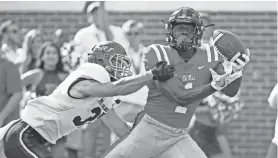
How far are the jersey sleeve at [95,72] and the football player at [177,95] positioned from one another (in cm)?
37

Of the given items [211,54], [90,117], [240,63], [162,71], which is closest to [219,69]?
[211,54]

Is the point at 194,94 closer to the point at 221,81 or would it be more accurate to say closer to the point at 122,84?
the point at 221,81

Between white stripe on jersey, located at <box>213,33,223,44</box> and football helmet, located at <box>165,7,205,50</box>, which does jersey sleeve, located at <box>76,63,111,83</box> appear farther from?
white stripe on jersey, located at <box>213,33,223,44</box>

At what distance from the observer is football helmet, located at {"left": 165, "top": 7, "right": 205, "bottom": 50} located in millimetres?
5574

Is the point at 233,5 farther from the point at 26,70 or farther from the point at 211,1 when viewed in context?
the point at 26,70

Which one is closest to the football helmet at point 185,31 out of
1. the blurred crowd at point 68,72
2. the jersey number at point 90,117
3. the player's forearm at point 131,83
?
the player's forearm at point 131,83

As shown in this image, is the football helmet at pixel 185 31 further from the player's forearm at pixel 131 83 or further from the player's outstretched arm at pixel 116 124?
the player's outstretched arm at pixel 116 124

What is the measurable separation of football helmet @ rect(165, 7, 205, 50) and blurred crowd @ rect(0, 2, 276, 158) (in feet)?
7.54

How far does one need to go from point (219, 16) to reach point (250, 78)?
1.01 m

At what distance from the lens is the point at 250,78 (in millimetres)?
10977

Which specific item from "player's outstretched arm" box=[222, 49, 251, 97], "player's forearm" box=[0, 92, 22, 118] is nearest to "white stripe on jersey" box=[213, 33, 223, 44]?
"player's outstretched arm" box=[222, 49, 251, 97]

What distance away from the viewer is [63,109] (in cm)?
541

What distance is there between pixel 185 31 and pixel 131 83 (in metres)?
0.66

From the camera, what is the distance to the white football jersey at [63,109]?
538cm
